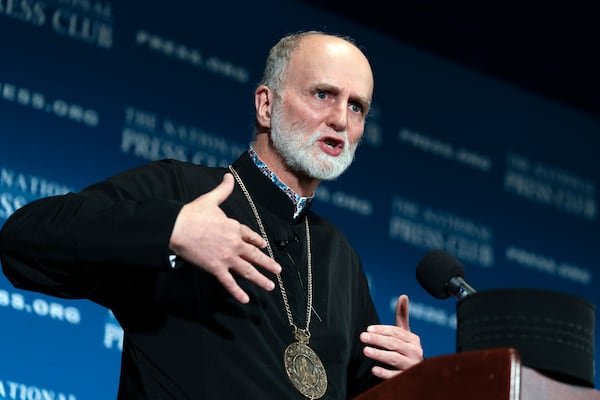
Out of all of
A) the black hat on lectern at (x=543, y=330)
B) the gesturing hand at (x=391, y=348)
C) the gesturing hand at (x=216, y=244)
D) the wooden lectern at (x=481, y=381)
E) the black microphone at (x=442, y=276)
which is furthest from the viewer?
the gesturing hand at (x=391, y=348)

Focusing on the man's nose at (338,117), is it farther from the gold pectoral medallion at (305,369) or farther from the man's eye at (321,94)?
the gold pectoral medallion at (305,369)

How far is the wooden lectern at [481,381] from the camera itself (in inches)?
71.1

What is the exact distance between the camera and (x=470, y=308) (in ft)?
6.91

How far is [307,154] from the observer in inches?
117

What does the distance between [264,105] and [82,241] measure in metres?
0.97

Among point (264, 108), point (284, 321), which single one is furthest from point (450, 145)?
point (284, 321)

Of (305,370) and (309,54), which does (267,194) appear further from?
(305,370)

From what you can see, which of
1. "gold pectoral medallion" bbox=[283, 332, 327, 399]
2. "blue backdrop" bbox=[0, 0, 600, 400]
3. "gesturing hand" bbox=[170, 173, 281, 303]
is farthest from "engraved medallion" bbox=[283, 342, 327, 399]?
"blue backdrop" bbox=[0, 0, 600, 400]

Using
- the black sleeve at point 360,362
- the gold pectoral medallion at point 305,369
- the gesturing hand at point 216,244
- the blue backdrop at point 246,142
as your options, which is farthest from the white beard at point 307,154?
the blue backdrop at point 246,142

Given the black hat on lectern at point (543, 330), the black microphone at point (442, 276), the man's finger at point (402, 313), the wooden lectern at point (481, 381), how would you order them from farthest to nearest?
→ the man's finger at point (402, 313) < the black microphone at point (442, 276) < the black hat on lectern at point (543, 330) < the wooden lectern at point (481, 381)

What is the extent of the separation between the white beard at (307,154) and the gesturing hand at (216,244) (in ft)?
2.42

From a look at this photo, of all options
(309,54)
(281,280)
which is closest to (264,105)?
(309,54)

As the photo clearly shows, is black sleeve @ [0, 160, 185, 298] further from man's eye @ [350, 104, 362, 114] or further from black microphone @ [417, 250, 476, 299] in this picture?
man's eye @ [350, 104, 362, 114]

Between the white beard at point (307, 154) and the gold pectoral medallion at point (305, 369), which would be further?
the white beard at point (307, 154)
